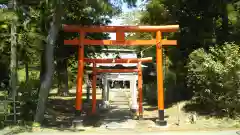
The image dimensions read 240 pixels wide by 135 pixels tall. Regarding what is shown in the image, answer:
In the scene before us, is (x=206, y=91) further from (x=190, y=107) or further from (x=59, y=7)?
(x=59, y=7)

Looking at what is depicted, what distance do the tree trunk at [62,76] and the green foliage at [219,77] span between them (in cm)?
1303

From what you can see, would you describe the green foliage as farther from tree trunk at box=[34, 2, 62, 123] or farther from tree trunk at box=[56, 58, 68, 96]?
tree trunk at box=[56, 58, 68, 96]

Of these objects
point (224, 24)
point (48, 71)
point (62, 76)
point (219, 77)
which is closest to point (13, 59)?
point (48, 71)

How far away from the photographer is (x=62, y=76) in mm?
31719

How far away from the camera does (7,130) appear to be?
12938 millimetres

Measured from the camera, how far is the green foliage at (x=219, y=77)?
1540 cm

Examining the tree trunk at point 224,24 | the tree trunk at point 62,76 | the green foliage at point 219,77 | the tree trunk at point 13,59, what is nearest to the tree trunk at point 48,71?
the tree trunk at point 13,59

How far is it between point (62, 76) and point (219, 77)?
61.5 ft

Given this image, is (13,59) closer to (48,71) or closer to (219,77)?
(48,71)

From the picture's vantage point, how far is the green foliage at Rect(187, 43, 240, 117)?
15.4m

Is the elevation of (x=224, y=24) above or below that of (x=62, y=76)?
above

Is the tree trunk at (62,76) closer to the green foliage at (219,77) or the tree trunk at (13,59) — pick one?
the tree trunk at (13,59)

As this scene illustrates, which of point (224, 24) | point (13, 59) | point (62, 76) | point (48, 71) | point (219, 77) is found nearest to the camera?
point (13, 59)

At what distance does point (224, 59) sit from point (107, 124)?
6.36 metres
